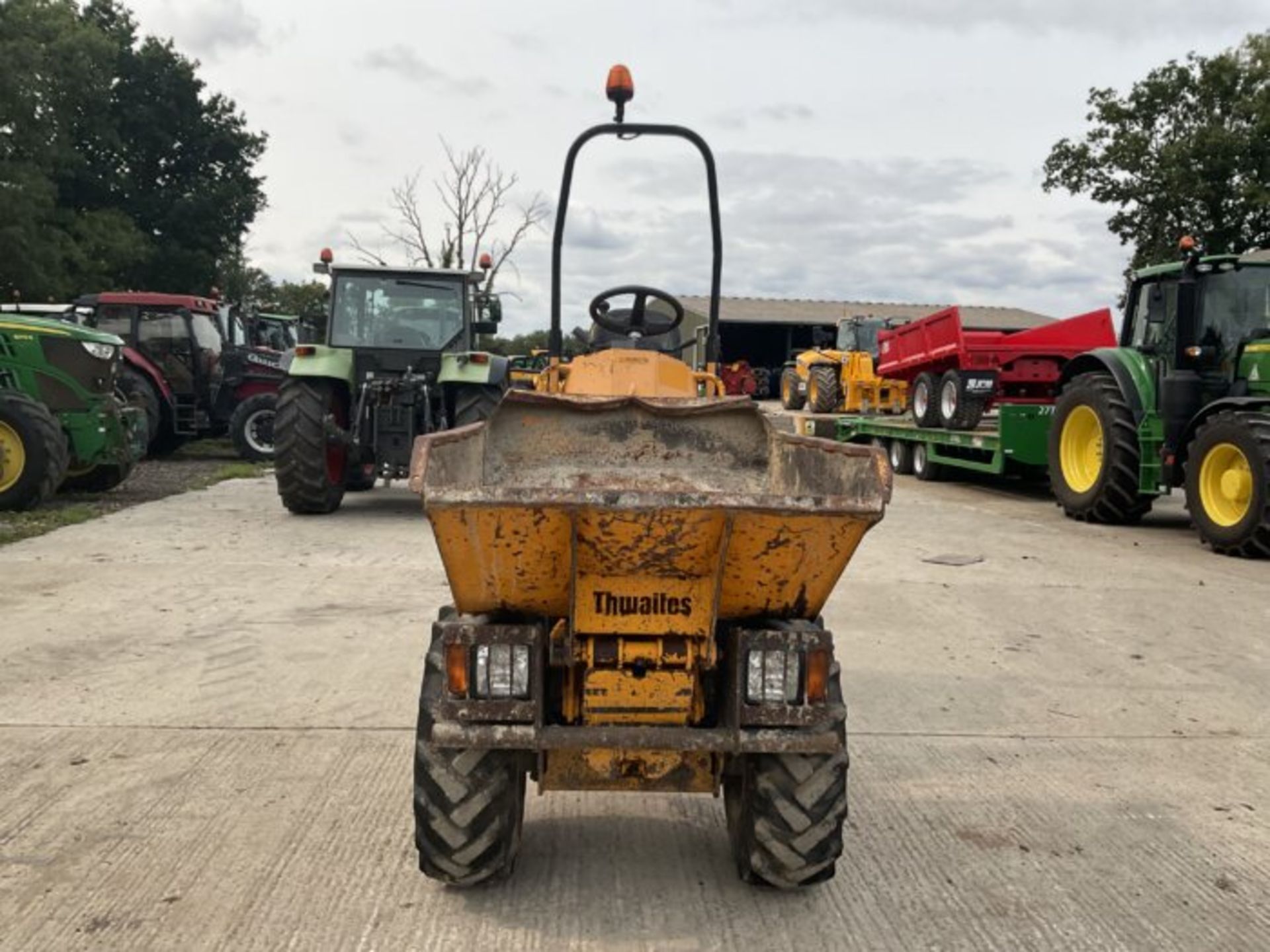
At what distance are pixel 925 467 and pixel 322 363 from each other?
8.40 m

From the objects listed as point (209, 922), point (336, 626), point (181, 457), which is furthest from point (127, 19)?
point (209, 922)

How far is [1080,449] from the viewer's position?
37.7ft

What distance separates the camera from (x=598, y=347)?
6.17m

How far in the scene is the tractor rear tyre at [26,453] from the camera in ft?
32.8

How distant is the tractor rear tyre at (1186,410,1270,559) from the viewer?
865 cm

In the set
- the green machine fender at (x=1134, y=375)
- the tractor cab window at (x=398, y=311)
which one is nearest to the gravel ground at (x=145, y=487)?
the tractor cab window at (x=398, y=311)

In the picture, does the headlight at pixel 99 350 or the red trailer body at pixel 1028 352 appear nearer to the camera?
the headlight at pixel 99 350

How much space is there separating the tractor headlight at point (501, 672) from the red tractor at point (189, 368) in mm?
13066

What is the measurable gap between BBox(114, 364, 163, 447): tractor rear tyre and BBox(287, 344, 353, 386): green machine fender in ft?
17.1

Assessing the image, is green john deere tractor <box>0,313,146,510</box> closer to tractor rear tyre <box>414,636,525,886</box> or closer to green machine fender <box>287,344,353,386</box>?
green machine fender <box>287,344,353,386</box>

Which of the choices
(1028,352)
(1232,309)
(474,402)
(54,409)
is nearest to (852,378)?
(1028,352)

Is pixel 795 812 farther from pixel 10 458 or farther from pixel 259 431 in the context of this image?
pixel 259 431

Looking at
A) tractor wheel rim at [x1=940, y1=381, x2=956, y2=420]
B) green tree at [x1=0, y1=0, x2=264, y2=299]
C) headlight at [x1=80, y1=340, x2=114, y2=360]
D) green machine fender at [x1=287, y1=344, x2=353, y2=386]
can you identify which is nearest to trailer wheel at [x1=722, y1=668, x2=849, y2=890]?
green machine fender at [x1=287, y1=344, x2=353, y2=386]

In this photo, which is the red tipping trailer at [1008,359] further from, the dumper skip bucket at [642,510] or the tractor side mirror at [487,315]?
the dumper skip bucket at [642,510]
